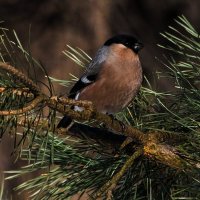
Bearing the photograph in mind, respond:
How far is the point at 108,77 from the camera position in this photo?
8.29 ft

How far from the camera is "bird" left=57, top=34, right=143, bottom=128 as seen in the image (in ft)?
7.97

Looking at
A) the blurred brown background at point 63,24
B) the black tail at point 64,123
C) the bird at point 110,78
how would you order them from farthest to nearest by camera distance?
the blurred brown background at point 63,24, the bird at point 110,78, the black tail at point 64,123

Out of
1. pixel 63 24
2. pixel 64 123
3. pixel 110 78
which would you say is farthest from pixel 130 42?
pixel 63 24

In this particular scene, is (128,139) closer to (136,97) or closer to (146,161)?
(146,161)

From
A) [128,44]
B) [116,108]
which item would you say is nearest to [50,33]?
[128,44]

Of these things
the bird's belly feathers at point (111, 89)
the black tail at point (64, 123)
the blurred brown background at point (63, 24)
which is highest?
the black tail at point (64, 123)

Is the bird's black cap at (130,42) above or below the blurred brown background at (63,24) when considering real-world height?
above

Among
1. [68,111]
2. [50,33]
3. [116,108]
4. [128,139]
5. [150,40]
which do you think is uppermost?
[68,111]

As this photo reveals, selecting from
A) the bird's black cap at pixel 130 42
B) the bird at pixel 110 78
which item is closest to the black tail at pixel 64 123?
the bird at pixel 110 78

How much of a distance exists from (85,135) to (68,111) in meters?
0.34

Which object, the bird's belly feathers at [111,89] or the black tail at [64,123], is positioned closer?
the black tail at [64,123]

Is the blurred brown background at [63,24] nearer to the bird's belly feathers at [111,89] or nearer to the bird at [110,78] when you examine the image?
the bird at [110,78]

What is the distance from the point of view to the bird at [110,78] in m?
2.43

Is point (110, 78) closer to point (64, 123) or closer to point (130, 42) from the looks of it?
point (130, 42)
